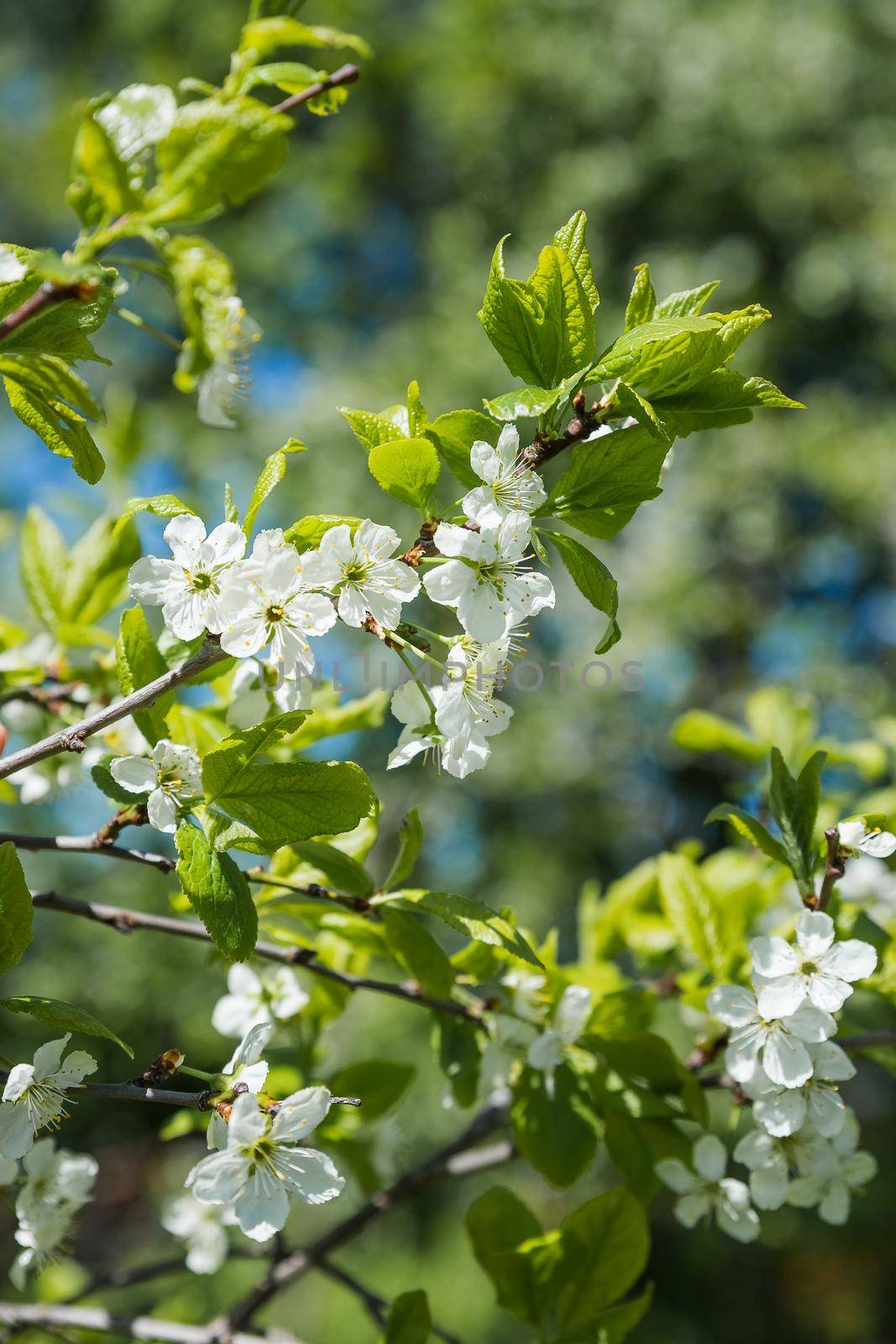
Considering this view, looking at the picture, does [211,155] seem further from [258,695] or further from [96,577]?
[96,577]

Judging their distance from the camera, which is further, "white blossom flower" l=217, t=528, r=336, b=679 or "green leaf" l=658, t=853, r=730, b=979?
"green leaf" l=658, t=853, r=730, b=979

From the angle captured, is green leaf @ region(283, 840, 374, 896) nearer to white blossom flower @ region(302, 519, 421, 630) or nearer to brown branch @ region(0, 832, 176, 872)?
brown branch @ region(0, 832, 176, 872)

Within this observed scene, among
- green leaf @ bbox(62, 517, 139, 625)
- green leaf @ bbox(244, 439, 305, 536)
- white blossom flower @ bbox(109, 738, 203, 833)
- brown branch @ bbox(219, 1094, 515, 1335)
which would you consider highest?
green leaf @ bbox(244, 439, 305, 536)

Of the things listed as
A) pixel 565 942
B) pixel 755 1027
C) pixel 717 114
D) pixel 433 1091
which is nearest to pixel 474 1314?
pixel 433 1091

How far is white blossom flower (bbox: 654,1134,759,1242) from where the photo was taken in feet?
2.65

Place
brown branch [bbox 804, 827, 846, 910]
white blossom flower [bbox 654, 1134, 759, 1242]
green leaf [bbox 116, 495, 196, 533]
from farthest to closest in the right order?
white blossom flower [bbox 654, 1134, 759, 1242]
brown branch [bbox 804, 827, 846, 910]
green leaf [bbox 116, 495, 196, 533]

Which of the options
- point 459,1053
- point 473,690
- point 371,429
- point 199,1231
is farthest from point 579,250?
point 199,1231

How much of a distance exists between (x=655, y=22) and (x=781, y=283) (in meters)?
1.56

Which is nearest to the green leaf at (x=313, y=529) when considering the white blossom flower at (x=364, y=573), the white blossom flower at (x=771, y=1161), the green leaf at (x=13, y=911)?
the white blossom flower at (x=364, y=573)

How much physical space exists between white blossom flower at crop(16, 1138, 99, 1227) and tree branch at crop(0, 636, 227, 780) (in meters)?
0.36

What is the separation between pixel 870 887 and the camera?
115 centimetres

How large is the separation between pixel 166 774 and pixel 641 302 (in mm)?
407

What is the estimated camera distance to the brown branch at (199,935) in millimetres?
712

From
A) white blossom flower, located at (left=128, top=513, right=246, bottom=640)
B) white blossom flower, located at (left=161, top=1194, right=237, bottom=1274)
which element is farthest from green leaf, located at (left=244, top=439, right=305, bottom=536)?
white blossom flower, located at (left=161, top=1194, right=237, bottom=1274)
